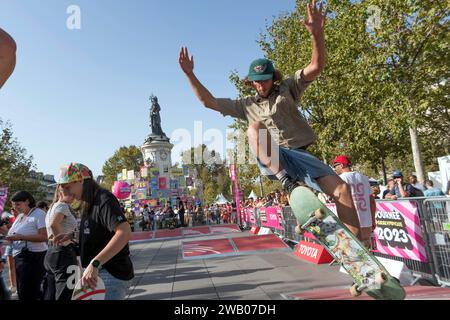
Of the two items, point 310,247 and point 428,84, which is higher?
point 428,84

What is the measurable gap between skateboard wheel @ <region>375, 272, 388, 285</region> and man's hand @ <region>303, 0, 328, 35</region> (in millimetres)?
2194

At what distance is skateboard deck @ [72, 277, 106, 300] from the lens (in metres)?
2.62

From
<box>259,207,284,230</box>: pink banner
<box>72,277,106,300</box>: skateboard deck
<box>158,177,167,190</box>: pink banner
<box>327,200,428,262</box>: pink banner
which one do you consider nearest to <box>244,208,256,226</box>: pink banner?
<box>259,207,284,230</box>: pink banner

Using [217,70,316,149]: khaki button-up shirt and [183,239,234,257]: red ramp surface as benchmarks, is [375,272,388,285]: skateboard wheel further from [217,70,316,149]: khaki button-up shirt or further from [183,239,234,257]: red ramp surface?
[183,239,234,257]: red ramp surface

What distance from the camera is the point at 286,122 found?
3.58 meters

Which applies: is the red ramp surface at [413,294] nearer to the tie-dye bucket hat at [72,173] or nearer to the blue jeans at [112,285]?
the blue jeans at [112,285]

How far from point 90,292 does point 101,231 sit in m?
0.52

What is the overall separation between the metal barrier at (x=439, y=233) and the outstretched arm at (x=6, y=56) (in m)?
5.82

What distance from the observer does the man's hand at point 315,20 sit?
10.8 feet

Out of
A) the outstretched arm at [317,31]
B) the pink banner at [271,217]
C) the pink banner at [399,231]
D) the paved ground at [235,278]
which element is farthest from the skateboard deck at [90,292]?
the pink banner at [271,217]

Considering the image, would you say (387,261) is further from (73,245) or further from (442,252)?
(73,245)
